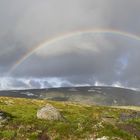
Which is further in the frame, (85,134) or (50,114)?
(50,114)

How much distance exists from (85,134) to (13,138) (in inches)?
262

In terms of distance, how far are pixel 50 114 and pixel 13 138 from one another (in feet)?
71.0

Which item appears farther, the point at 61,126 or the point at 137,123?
the point at 137,123

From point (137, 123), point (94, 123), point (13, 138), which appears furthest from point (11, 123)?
point (137, 123)

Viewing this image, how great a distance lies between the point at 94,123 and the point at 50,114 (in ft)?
67.2

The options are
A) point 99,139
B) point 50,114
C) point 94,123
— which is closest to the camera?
point 99,139

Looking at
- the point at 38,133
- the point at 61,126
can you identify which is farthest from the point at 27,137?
the point at 61,126

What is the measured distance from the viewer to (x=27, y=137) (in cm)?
2867

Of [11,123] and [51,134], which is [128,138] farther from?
[11,123]

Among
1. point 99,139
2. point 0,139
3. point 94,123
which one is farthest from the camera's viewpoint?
point 94,123

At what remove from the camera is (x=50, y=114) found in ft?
164

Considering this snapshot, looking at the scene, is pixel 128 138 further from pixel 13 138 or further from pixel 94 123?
pixel 13 138

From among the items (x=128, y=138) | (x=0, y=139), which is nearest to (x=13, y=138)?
(x=0, y=139)

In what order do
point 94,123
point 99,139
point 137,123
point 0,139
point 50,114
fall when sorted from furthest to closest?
1. point 50,114
2. point 137,123
3. point 94,123
4. point 0,139
5. point 99,139
